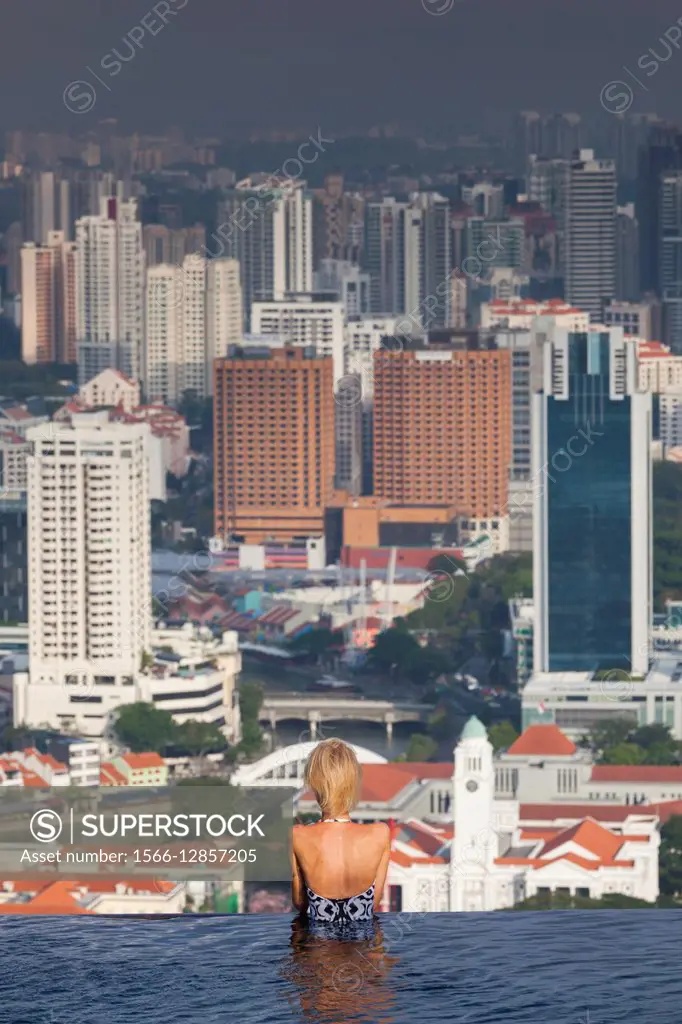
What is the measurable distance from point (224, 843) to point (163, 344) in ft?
21.8

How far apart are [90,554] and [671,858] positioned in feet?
13.9

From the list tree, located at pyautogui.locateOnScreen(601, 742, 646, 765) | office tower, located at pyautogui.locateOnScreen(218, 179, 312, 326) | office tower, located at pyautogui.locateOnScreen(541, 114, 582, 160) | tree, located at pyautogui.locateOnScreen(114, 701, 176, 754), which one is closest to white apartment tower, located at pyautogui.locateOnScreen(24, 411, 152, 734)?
tree, located at pyautogui.locateOnScreen(114, 701, 176, 754)

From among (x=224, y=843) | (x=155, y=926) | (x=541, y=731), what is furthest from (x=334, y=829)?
(x=541, y=731)

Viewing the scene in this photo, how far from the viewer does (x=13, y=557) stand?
12.4 metres

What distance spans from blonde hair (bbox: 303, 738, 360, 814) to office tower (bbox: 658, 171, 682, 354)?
11.7 meters

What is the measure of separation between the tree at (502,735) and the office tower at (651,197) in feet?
9.77

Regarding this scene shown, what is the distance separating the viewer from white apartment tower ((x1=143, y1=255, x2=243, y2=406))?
13562 millimetres

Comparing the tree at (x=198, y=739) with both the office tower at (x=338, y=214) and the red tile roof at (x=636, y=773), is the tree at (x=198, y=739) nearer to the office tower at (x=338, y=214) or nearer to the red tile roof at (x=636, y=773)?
the red tile roof at (x=636, y=773)

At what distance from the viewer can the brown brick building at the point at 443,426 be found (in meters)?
13.8

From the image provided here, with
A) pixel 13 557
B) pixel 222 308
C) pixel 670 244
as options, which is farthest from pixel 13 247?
pixel 670 244

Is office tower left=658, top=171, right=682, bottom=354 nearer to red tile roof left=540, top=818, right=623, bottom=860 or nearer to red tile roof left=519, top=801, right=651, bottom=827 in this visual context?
red tile roof left=519, top=801, right=651, bottom=827

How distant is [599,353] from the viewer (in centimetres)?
1309

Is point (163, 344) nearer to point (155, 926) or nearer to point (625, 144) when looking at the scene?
point (625, 144)

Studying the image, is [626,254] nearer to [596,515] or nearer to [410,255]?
[410,255]
